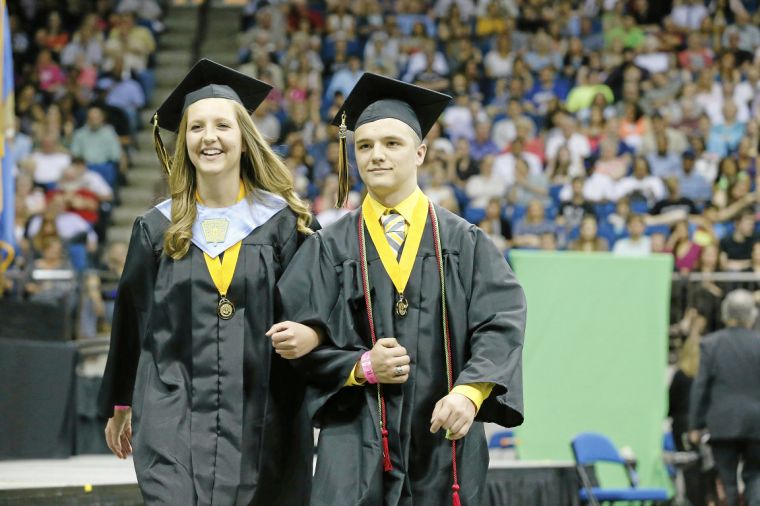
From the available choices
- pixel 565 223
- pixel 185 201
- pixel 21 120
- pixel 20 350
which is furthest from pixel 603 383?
pixel 21 120

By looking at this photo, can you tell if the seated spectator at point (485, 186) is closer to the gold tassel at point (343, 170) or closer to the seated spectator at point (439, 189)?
the seated spectator at point (439, 189)

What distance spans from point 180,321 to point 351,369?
73cm

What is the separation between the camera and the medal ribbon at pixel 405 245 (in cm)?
427

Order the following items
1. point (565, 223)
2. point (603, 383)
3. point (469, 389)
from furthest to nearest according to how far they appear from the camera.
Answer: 1. point (565, 223)
2. point (603, 383)
3. point (469, 389)

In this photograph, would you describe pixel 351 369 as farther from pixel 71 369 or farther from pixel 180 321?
pixel 71 369

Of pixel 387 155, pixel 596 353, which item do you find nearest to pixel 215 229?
pixel 387 155

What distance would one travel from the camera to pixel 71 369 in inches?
355

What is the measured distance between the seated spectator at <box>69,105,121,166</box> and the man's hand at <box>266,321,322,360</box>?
1124 centimetres

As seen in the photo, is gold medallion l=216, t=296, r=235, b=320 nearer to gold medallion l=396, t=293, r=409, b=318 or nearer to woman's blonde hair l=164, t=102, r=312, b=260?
woman's blonde hair l=164, t=102, r=312, b=260

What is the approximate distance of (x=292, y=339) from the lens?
416cm

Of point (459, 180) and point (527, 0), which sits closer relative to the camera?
point (459, 180)

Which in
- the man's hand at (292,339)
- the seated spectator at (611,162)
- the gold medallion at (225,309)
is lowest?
the man's hand at (292,339)

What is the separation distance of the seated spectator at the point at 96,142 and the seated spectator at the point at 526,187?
4.71m

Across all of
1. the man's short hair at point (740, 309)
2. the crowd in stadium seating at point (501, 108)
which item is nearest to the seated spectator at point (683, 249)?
the crowd in stadium seating at point (501, 108)
